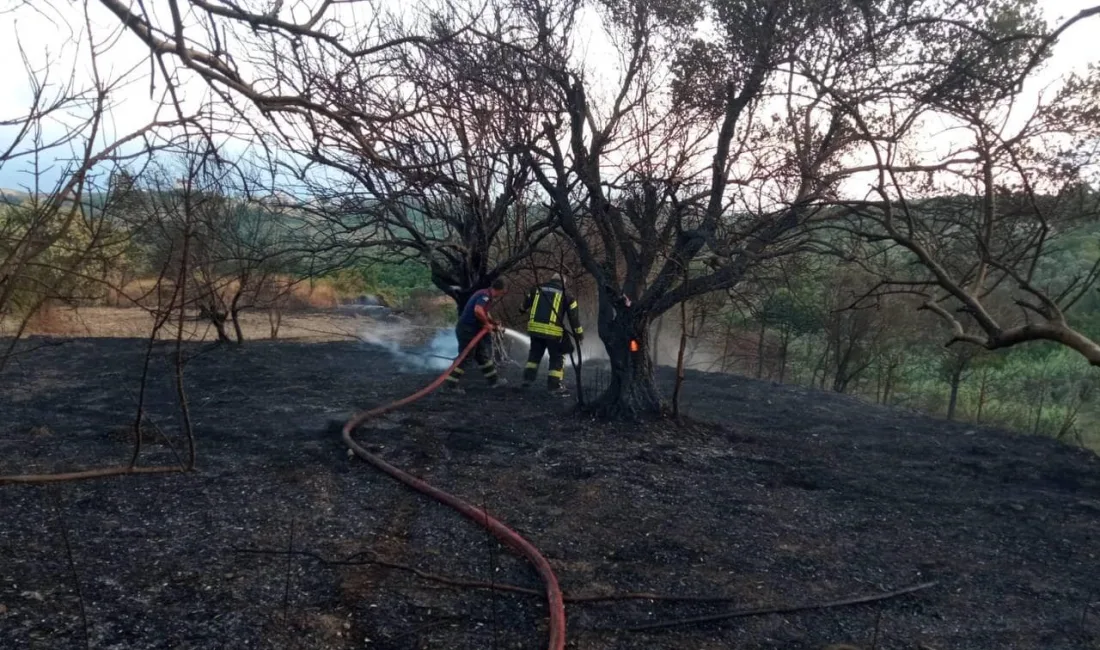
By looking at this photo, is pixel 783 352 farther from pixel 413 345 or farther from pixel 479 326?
pixel 479 326

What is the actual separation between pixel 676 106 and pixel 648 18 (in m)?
1.51

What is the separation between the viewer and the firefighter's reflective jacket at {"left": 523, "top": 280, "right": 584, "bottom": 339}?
9.71 m

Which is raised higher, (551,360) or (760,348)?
(760,348)

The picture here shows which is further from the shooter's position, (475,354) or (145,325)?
(145,325)

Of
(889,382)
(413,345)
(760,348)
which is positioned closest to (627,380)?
(760,348)

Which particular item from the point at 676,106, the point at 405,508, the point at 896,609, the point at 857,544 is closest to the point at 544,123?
the point at 676,106

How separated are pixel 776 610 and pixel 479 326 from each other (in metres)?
6.89

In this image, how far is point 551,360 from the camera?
1019 cm

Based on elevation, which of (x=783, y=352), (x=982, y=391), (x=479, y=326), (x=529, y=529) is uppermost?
(x=479, y=326)

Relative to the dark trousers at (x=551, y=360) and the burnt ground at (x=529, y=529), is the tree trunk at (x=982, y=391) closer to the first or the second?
the burnt ground at (x=529, y=529)

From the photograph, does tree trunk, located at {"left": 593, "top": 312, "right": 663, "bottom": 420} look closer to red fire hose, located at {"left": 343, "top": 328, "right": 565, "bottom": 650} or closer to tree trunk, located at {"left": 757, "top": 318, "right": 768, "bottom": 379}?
red fire hose, located at {"left": 343, "top": 328, "right": 565, "bottom": 650}

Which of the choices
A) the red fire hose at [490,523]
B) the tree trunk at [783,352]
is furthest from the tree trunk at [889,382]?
the red fire hose at [490,523]

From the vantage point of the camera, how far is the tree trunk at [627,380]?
8562mm

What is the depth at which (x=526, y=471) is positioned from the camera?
6.84 meters
